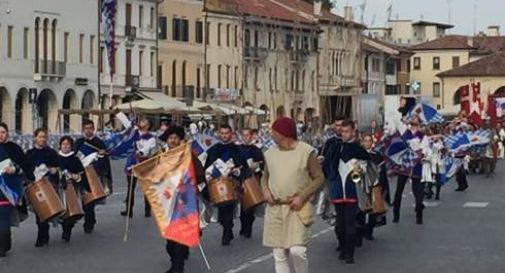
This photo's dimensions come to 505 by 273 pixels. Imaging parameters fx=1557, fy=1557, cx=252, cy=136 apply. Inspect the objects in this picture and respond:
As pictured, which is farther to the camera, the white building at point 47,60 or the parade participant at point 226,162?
the white building at point 47,60

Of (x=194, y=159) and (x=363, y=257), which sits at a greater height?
(x=194, y=159)

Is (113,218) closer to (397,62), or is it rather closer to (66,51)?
(66,51)

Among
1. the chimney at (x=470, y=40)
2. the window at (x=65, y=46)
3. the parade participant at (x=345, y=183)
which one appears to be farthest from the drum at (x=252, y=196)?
the chimney at (x=470, y=40)

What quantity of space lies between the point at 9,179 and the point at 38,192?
3.66ft

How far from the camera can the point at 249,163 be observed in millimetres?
21547

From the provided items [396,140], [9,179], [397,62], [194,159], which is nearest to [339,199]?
[194,159]

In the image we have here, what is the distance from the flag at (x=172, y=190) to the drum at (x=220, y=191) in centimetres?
370

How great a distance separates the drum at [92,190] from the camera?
22.4 metres

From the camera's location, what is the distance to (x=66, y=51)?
266 feet

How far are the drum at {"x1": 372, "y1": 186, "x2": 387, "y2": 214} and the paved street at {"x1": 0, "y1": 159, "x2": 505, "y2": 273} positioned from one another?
18.8 inches

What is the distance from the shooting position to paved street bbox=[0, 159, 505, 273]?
17.9 meters

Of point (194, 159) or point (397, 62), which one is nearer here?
point (194, 159)

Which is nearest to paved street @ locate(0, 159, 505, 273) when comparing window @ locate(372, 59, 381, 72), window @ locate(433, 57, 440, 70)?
window @ locate(372, 59, 381, 72)

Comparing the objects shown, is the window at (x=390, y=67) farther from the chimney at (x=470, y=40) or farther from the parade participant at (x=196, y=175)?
the parade participant at (x=196, y=175)
